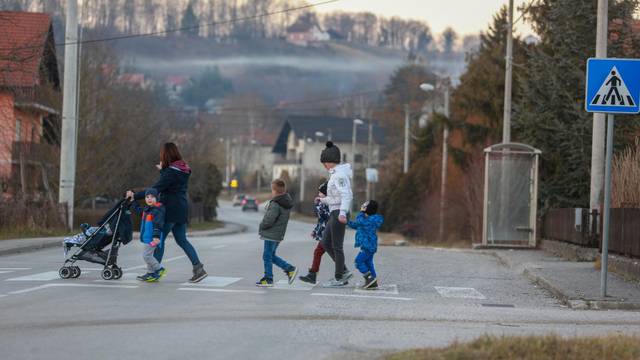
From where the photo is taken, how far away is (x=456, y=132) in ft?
150

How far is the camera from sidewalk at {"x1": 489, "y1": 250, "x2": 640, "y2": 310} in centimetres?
1355

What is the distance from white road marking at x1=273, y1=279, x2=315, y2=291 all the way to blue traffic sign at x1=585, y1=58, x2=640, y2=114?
4.55 metres

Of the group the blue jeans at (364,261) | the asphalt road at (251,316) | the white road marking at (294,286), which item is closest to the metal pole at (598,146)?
the asphalt road at (251,316)

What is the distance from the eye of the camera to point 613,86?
14.0 metres

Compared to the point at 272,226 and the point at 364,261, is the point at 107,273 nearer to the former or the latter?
the point at 272,226

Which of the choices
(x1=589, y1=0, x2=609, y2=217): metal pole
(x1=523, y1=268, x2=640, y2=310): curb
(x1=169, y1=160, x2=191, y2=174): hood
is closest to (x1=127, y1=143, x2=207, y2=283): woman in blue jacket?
(x1=169, y1=160, x2=191, y2=174): hood

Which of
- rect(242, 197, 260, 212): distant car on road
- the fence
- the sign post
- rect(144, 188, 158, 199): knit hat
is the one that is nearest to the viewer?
the sign post

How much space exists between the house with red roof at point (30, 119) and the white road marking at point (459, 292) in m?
27.2

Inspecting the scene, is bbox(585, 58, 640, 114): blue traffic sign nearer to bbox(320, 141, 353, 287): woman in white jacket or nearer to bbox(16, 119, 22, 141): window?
bbox(320, 141, 353, 287): woman in white jacket

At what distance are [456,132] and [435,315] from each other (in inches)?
1354

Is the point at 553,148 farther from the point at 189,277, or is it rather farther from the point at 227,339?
the point at 227,339

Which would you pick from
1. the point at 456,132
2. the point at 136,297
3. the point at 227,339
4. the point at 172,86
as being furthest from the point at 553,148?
the point at 172,86

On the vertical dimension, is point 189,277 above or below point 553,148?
below

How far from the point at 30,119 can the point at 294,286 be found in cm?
3211
